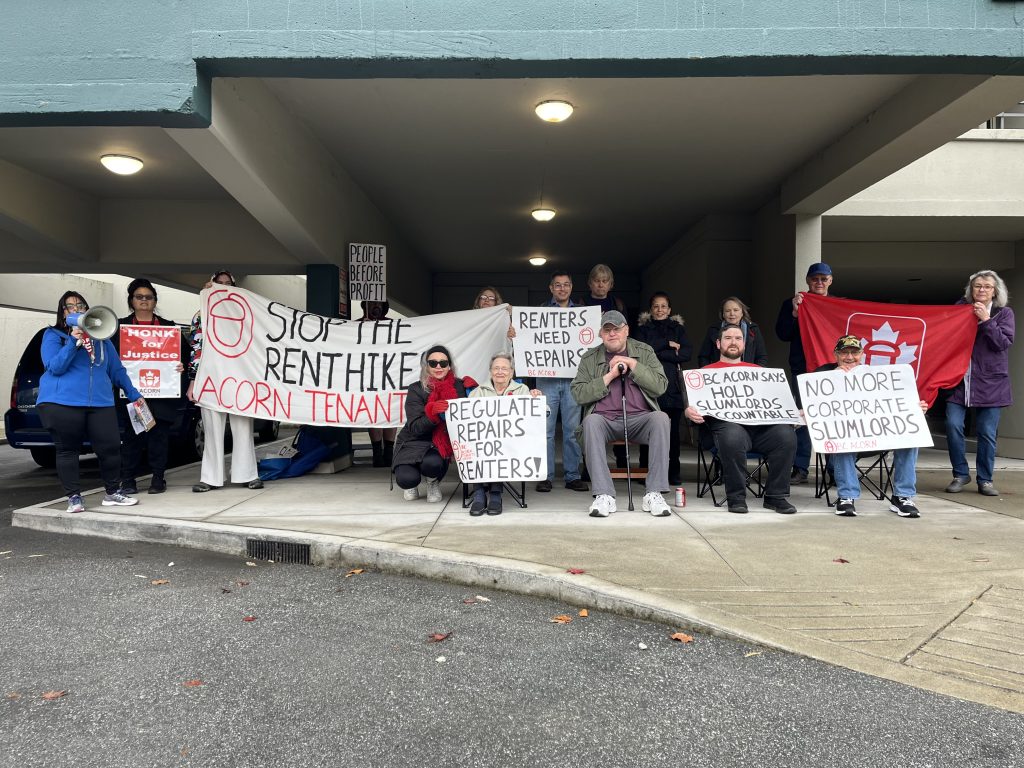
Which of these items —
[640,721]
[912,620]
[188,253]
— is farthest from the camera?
[188,253]

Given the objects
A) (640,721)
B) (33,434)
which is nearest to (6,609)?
A: (640,721)

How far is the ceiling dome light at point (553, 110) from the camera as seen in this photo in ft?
21.4

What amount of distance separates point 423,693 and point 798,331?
19.5ft

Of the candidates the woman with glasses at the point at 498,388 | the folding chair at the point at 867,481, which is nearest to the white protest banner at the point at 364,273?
the woman with glasses at the point at 498,388

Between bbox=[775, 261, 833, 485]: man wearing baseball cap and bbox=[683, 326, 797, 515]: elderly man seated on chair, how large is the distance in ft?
3.94

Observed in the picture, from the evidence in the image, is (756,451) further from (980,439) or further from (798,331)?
(980,439)

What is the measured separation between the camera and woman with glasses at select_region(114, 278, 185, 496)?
248 inches

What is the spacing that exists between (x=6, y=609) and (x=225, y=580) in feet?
3.41

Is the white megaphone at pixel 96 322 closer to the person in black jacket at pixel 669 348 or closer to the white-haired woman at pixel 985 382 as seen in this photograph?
the person in black jacket at pixel 669 348

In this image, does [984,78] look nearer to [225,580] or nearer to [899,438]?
[899,438]

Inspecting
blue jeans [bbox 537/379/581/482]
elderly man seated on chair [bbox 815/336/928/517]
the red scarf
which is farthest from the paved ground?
blue jeans [bbox 537/379/581/482]

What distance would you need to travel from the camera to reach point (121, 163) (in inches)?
304

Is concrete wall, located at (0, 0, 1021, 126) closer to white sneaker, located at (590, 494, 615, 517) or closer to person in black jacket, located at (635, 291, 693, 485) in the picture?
person in black jacket, located at (635, 291, 693, 485)

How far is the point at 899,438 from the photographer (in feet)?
18.4
